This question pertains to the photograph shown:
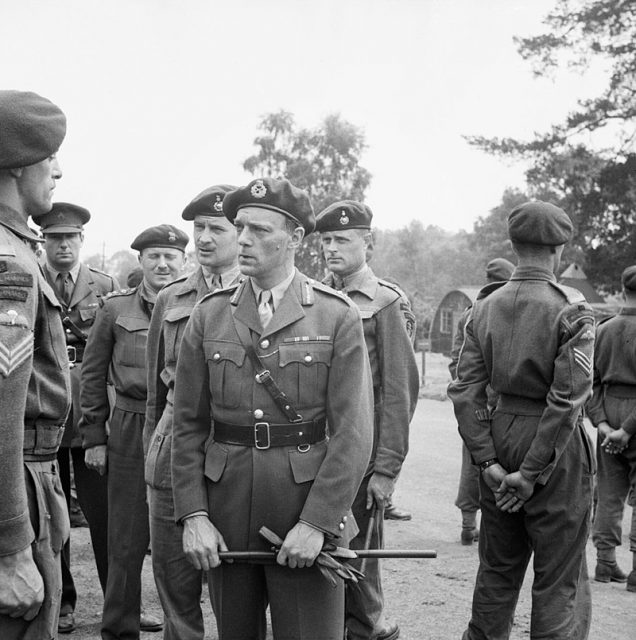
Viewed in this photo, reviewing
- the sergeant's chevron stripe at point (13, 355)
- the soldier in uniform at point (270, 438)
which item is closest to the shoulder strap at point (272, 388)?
the soldier in uniform at point (270, 438)

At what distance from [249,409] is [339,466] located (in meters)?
0.40

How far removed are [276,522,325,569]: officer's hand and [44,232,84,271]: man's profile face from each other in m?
3.53

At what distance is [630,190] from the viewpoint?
22.4 meters

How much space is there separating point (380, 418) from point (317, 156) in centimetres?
4151

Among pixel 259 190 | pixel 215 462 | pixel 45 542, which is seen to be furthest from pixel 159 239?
pixel 45 542

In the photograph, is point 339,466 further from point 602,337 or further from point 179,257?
point 602,337

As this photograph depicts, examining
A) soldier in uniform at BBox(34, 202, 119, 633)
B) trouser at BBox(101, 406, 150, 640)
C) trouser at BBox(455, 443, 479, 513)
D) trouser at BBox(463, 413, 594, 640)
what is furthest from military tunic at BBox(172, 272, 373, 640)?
trouser at BBox(455, 443, 479, 513)

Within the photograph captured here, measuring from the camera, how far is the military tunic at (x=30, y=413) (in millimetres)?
2438

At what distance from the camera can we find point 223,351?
330cm

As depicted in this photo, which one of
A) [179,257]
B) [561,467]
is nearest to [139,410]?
[179,257]

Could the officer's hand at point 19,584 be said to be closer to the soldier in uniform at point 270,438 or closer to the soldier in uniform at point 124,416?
the soldier in uniform at point 270,438

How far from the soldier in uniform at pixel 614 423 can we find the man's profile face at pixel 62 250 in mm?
4123

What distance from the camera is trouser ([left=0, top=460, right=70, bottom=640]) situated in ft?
8.55

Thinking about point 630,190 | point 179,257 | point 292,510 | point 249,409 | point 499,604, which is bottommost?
point 499,604
